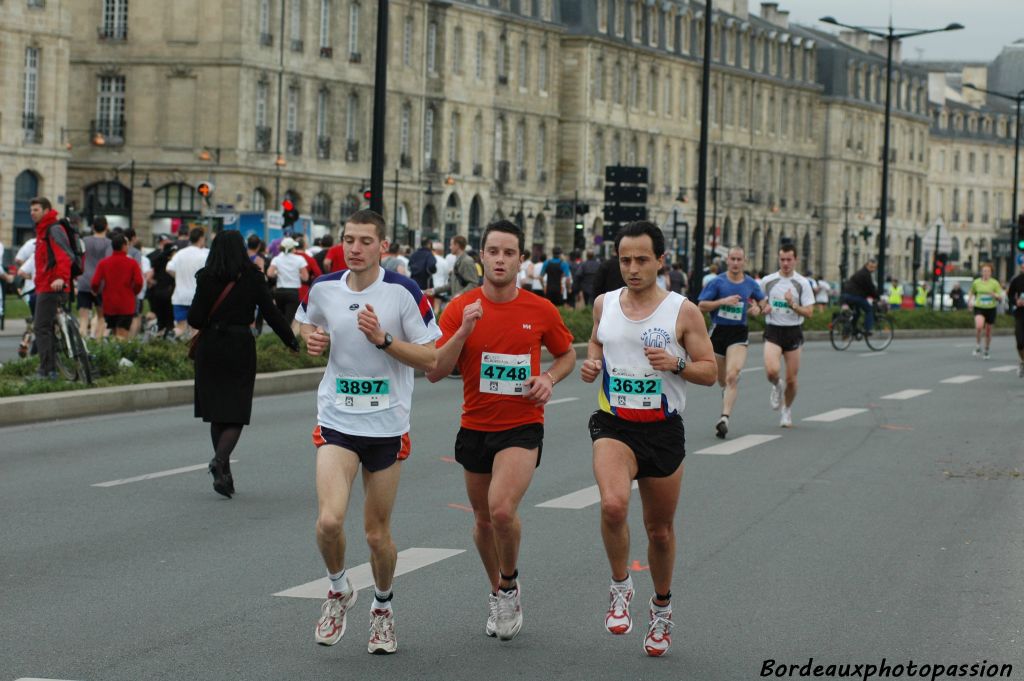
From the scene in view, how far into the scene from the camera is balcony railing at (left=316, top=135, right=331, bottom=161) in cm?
8050

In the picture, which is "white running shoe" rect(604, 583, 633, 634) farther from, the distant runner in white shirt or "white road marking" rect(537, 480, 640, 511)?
the distant runner in white shirt

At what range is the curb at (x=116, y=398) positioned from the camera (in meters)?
18.5

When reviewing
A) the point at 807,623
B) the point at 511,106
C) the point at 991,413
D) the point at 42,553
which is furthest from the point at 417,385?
the point at 511,106

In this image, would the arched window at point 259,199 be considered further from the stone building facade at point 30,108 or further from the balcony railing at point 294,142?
the stone building facade at point 30,108

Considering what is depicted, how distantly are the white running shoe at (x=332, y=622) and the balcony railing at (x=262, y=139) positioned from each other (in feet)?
225

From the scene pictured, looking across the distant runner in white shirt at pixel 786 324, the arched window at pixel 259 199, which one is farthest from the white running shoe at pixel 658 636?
the arched window at pixel 259 199

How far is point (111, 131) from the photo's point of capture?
75500 millimetres

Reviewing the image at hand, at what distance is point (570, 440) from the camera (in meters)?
18.1

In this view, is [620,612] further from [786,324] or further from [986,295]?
[986,295]

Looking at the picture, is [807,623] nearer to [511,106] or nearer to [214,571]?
[214,571]

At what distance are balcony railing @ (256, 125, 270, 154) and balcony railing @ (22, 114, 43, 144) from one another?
33.9 feet

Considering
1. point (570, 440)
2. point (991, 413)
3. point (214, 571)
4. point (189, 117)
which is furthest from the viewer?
point (189, 117)

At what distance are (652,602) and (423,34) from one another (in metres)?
78.4

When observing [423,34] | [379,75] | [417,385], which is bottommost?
[417,385]
